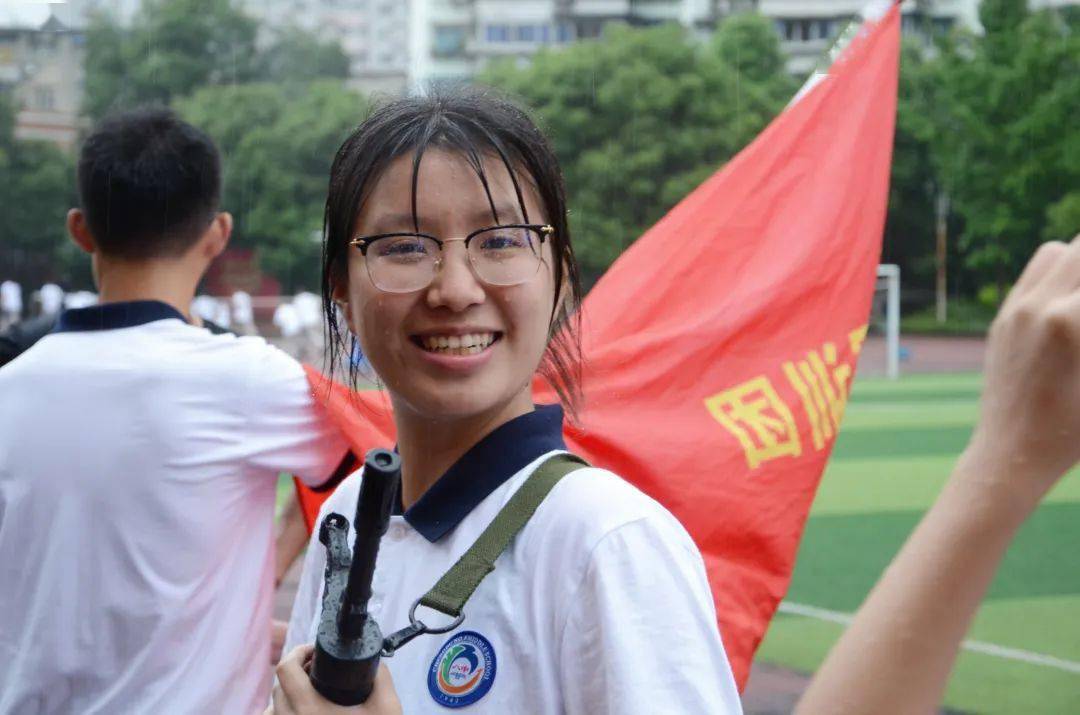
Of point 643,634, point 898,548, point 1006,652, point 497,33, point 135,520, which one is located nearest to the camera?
point 643,634

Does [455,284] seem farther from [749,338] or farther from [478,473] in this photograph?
[749,338]

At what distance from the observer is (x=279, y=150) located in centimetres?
4325

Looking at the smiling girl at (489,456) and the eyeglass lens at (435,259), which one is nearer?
the smiling girl at (489,456)

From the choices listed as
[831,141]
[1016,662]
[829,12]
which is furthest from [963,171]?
[831,141]

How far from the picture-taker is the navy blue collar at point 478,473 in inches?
58.0

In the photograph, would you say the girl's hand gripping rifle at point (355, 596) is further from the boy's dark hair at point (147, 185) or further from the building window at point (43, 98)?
the building window at point (43, 98)

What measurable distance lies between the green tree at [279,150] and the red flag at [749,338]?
39.3 meters

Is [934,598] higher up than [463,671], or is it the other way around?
[934,598]

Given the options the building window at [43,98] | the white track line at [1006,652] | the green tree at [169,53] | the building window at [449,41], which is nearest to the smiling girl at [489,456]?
the white track line at [1006,652]

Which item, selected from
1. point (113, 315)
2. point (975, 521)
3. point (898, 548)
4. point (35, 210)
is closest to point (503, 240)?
point (975, 521)

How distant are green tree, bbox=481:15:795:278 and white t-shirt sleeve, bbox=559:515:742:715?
123 ft

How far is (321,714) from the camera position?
1.20 metres

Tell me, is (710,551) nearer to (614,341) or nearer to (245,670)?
(614,341)

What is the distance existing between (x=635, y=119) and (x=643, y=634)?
4020 centimetres
